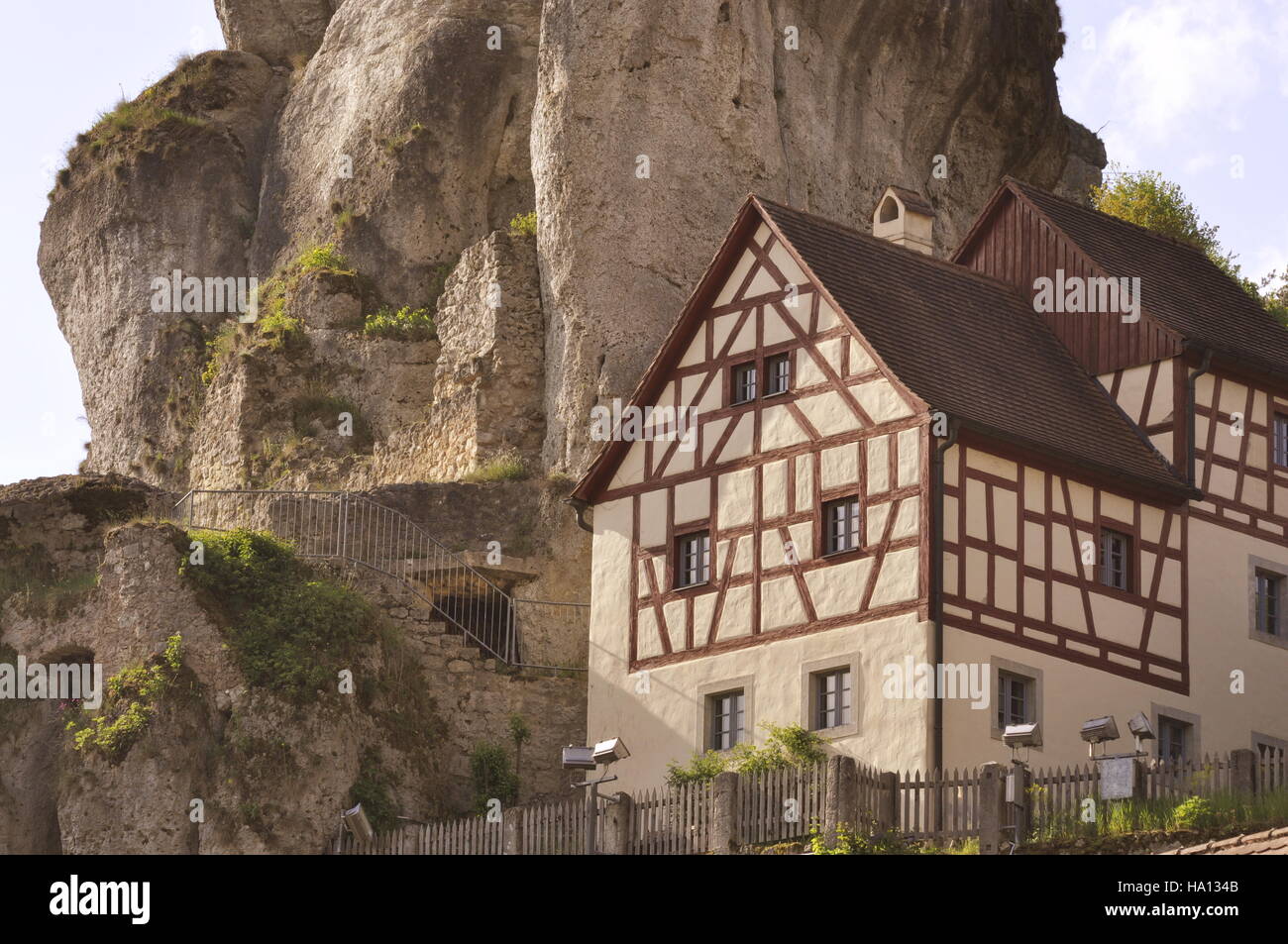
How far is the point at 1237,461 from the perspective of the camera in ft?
132

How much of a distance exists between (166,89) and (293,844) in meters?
24.2

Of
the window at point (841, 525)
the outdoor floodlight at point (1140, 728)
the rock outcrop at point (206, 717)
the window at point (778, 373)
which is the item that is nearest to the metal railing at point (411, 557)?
the rock outcrop at point (206, 717)

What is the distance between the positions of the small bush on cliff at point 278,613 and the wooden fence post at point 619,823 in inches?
215

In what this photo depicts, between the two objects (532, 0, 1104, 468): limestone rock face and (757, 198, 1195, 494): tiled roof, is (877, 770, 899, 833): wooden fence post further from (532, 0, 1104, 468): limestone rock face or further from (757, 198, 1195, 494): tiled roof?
(532, 0, 1104, 468): limestone rock face

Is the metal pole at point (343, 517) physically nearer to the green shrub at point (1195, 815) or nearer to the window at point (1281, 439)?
the window at point (1281, 439)

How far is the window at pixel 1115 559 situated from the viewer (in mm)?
37906

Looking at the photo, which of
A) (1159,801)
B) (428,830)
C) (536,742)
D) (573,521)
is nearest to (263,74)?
(573,521)

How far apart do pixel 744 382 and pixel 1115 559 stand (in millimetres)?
5400

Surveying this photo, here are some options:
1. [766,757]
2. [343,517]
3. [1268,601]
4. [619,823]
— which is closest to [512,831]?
[619,823]

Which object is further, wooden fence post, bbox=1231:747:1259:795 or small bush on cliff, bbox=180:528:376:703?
small bush on cliff, bbox=180:528:376:703

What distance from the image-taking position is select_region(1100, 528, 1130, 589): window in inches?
1492

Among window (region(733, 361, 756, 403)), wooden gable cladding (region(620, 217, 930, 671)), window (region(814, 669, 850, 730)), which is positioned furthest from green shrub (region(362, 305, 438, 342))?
window (region(814, 669, 850, 730))

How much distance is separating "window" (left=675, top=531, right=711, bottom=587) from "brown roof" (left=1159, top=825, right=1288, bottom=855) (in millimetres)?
10389

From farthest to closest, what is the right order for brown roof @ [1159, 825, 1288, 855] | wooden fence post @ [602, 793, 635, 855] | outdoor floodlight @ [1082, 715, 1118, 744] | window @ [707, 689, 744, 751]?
1. window @ [707, 689, 744, 751]
2. wooden fence post @ [602, 793, 635, 855]
3. outdoor floodlight @ [1082, 715, 1118, 744]
4. brown roof @ [1159, 825, 1288, 855]
